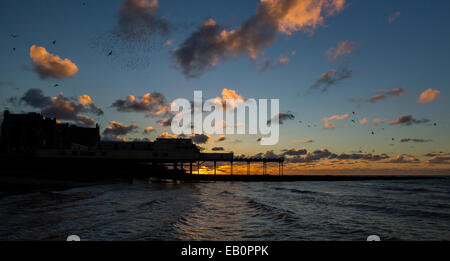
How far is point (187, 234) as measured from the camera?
13203 mm

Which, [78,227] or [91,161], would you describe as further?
[91,161]

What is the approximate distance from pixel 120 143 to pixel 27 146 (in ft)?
94.0
